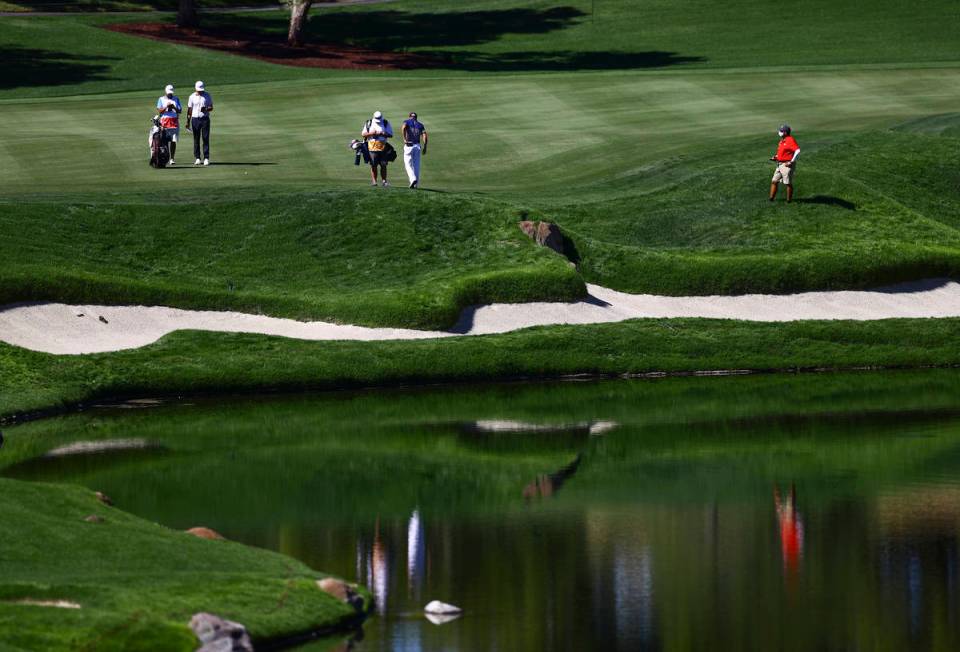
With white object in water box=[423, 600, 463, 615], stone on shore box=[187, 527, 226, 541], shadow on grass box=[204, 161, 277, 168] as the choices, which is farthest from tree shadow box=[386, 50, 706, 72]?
white object in water box=[423, 600, 463, 615]

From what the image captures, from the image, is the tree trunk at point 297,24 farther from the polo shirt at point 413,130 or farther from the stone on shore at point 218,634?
the stone on shore at point 218,634

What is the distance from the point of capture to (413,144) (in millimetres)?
44875

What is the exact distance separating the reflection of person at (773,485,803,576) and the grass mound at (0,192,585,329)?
15983 millimetres

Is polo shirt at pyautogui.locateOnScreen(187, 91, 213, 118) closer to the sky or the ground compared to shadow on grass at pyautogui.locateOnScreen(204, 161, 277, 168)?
closer to the sky

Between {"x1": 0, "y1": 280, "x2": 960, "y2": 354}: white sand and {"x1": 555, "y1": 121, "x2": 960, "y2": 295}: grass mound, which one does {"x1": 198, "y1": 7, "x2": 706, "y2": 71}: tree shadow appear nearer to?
{"x1": 555, "y1": 121, "x2": 960, "y2": 295}: grass mound

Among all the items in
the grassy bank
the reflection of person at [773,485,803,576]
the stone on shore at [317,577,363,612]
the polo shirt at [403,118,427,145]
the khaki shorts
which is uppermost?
the polo shirt at [403,118,427,145]

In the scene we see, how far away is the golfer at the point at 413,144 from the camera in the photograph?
44.2 m

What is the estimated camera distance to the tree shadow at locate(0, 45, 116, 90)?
6950 centimetres

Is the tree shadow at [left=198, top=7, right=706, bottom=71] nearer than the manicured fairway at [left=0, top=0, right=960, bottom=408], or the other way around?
the manicured fairway at [left=0, top=0, right=960, bottom=408]

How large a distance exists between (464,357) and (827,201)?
14.6m

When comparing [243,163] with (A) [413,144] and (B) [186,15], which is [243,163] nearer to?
(A) [413,144]

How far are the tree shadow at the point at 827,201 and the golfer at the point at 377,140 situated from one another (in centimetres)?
1150

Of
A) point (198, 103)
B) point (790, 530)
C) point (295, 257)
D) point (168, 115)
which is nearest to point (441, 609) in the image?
point (790, 530)

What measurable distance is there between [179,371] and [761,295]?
15.2 m
